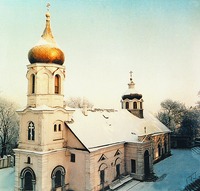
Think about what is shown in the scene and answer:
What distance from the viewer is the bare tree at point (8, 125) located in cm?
2253

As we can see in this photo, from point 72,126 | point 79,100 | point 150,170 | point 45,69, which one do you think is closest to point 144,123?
point 150,170

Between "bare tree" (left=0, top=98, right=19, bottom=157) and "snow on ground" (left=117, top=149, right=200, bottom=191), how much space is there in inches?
560

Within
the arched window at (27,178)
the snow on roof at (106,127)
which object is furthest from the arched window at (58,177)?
the snow on roof at (106,127)

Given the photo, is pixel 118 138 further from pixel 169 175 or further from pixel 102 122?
pixel 169 175

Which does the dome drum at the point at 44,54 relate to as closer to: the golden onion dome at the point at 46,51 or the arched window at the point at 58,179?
the golden onion dome at the point at 46,51

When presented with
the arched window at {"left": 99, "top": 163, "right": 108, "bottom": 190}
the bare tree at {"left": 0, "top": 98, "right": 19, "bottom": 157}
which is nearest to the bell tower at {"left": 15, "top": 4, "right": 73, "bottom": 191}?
the arched window at {"left": 99, "top": 163, "right": 108, "bottom": 190}

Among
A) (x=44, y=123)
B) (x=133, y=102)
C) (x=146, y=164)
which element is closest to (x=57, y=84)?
(x=44, y=123)

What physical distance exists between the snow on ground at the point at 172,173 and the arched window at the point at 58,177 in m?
4.17

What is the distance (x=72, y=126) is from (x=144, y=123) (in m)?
11.5

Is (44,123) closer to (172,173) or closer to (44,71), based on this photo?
(44,71)

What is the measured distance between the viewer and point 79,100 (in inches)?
1558

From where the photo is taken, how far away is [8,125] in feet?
84.4

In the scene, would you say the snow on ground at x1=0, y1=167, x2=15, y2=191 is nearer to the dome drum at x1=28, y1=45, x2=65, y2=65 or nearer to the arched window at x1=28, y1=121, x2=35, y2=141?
the arched window at x1=28, y1=121, x2=35, y2=141

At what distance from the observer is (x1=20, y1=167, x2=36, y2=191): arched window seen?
14.3 m
